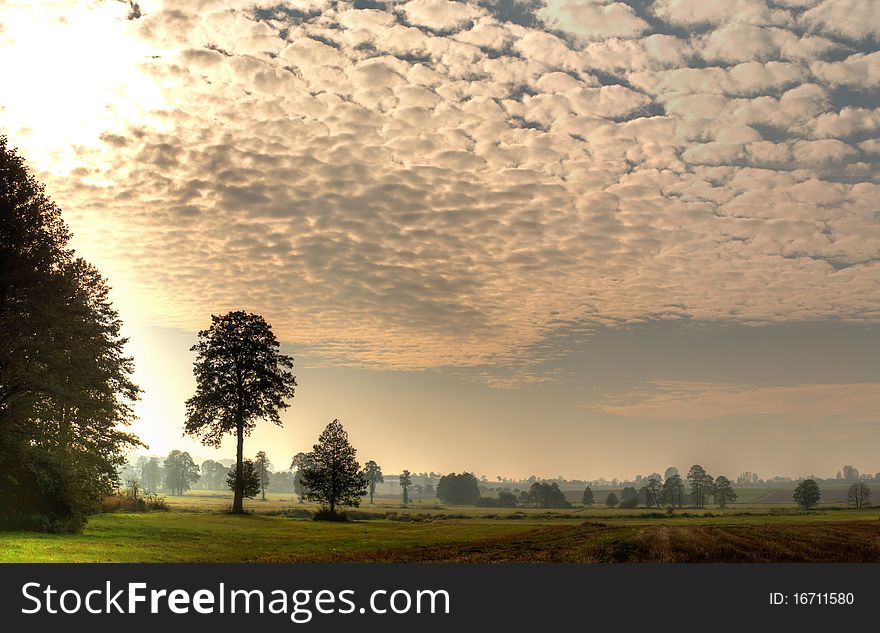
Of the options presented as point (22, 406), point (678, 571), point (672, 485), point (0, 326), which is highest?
point (0, 326)

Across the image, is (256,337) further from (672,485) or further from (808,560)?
(672,485)

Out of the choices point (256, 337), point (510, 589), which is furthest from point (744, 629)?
point (256, 337)

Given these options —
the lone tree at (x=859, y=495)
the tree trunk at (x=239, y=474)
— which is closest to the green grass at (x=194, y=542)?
the tree trunk at (x=239, y=474)

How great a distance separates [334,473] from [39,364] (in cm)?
4183

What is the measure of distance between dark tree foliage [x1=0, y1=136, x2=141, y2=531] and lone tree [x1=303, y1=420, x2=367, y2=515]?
35587mm

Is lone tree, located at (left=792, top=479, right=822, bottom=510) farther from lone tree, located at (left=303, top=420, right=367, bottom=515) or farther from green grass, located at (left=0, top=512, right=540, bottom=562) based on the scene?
green grass, located at (left=0, top=512, right=540, bottom=562)

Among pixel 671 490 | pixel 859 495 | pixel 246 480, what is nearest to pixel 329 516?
pixel 246 480

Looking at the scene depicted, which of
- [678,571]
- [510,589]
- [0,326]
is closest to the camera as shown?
[510,589]

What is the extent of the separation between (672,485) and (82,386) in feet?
589

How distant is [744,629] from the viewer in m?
17.2

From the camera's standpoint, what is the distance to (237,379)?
226 ft

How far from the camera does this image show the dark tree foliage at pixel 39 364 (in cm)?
3928

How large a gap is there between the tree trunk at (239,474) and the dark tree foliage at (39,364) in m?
21.9

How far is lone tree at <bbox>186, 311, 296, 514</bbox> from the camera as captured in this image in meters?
68.1
